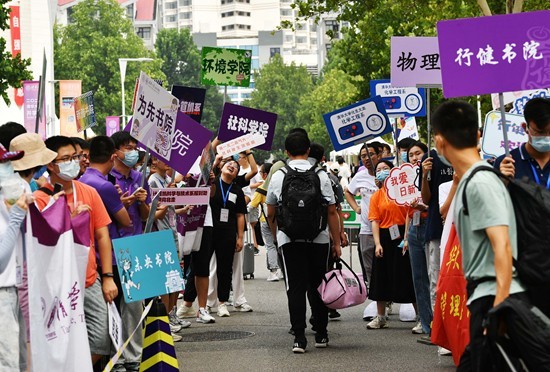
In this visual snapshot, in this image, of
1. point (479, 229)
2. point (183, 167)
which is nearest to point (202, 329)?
point (183, 167)

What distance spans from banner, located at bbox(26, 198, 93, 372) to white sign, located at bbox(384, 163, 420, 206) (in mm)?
5103

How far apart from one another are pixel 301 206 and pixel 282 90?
108568mm

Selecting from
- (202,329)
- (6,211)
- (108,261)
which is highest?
(6,211)

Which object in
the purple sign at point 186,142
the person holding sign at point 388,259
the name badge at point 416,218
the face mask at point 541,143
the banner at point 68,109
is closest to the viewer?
the face mask at point 541,143

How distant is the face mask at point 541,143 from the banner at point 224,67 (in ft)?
30.6

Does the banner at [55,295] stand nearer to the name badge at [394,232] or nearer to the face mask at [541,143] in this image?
the face mask at [541,143]

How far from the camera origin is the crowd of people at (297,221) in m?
5.58

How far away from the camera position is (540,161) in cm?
795

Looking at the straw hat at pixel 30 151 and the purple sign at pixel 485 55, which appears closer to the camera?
the straw hat at pixel 30 151

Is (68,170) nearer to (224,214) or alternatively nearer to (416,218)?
(416,218)

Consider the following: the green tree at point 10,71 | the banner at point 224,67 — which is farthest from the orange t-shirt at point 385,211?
the green tree at point 10,71

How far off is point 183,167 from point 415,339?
321cm

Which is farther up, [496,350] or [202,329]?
[496,350]

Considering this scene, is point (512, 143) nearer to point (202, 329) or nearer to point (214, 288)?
point (202, 329)
